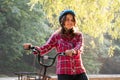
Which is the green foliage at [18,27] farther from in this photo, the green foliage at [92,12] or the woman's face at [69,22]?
the woman's face at [69,22]

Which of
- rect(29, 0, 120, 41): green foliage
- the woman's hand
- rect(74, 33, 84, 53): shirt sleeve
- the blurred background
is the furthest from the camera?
the blurred background

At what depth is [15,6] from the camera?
1216 centimetres

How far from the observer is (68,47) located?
285 cm

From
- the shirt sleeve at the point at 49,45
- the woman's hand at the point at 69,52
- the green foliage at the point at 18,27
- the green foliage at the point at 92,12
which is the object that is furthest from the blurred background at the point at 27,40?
the woman's hand at the point at 69,52

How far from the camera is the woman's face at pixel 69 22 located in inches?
114

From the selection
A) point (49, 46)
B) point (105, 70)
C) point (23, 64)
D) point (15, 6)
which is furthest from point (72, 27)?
point (105, 70)

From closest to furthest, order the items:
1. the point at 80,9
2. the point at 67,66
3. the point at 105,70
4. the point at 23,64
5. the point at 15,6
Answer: the point at 67,66, the point at 80,9, the point at 15,6, the point at 23,64, the point at 105,70

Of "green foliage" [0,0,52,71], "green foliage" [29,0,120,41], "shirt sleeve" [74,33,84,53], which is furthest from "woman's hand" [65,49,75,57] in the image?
"green foliage" [0,0,52,71]

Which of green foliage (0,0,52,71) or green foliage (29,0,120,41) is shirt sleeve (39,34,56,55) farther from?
green foliage (0,0,52,71)

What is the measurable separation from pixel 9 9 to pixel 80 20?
665cm

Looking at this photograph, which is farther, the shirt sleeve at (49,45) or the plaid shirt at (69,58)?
the shirt sleeve at (49,45)

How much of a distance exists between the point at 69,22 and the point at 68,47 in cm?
22

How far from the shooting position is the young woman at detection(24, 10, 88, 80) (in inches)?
111

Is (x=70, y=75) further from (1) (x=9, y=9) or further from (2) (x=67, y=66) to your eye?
(1) (x=9, y=9)
